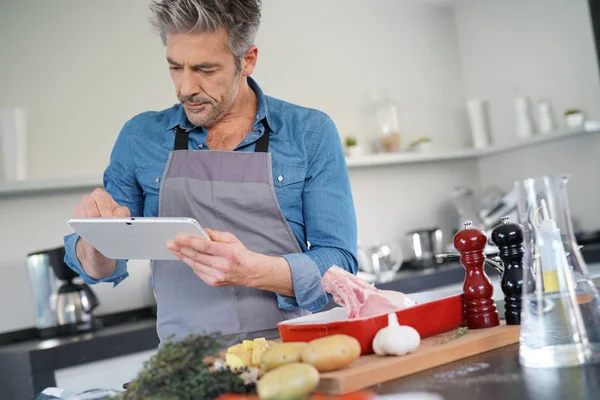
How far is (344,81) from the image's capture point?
13.8 feet

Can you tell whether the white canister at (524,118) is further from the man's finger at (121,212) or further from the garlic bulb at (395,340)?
the garlic bulb at (395,340)

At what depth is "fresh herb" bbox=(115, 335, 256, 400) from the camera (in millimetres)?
952

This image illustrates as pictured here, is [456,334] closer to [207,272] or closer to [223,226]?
[207,272]

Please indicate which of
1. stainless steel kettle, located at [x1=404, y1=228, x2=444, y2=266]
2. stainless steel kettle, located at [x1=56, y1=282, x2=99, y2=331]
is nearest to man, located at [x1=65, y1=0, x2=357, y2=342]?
stainless steel kettle, located at [x1=56, y1=282, x2=99, y2=331]

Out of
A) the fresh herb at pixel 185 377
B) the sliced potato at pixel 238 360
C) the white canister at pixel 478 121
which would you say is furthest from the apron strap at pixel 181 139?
the white canister at pixel 478 121

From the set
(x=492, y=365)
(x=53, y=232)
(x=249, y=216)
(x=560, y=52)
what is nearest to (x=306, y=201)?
(x=249, y=216)

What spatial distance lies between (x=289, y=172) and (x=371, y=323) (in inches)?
25.4

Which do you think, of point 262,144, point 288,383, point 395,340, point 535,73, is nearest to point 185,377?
point 288,383

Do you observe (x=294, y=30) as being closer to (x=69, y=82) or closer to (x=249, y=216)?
(x=69, y=82)

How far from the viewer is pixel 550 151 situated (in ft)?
13.6

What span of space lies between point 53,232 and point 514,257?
7.56 feet

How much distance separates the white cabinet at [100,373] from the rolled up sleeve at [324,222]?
108cm

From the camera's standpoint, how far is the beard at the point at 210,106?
1.77m

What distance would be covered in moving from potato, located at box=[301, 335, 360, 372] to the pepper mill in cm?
36
